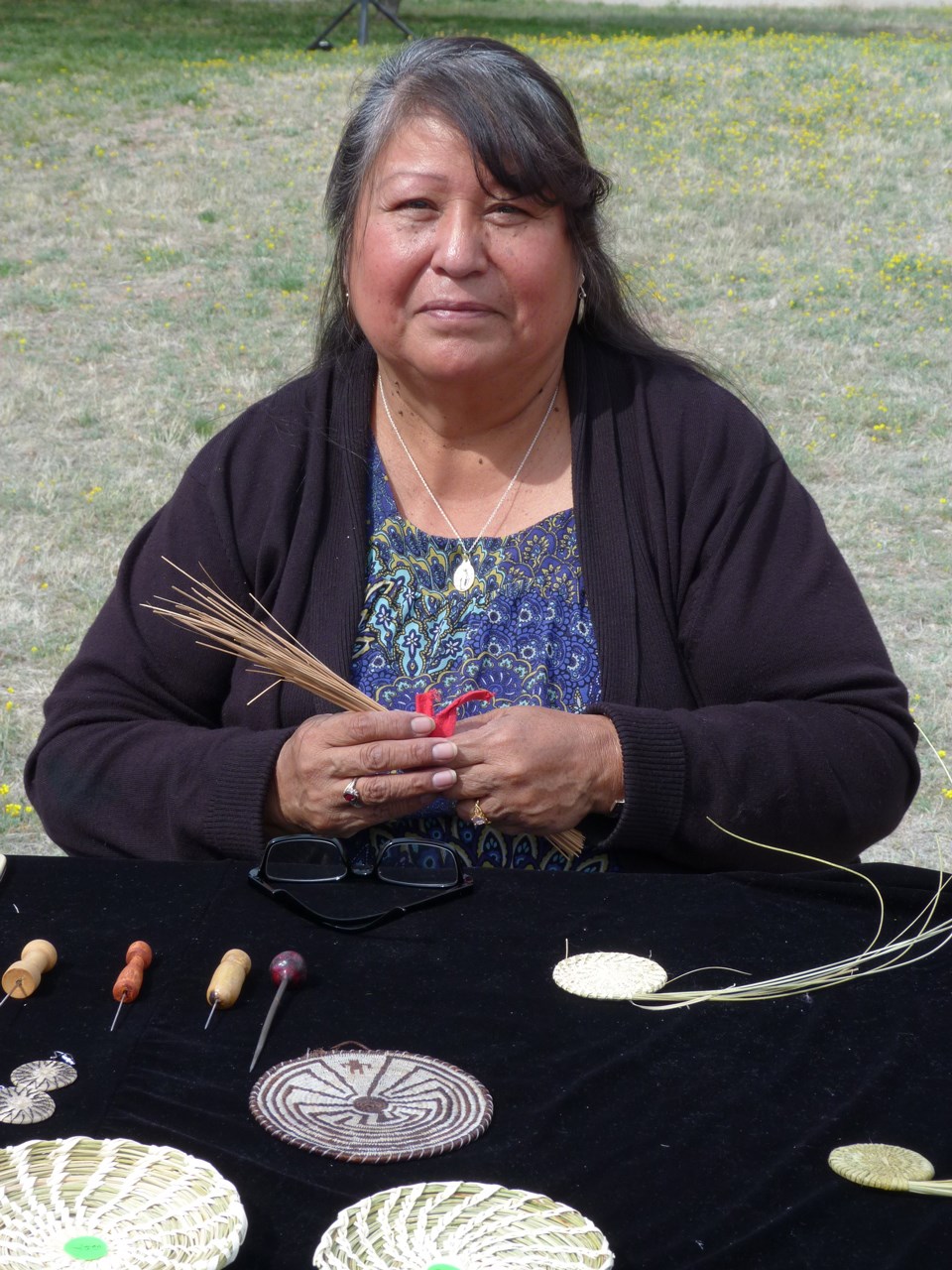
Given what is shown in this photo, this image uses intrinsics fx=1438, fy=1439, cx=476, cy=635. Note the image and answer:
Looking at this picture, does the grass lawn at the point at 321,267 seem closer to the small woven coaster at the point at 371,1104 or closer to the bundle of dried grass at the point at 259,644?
the bundle of dried grass at the point at 259,644

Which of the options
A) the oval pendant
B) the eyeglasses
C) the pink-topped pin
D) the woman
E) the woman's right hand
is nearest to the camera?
the pink-topped pin

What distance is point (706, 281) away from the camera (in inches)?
334

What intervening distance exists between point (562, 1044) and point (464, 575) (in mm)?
888

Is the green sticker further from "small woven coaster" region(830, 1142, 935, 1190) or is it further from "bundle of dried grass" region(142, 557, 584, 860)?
"bundle of dried grass" region(142, 557, 584, 860)

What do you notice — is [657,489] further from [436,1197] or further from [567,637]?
[436,1197]

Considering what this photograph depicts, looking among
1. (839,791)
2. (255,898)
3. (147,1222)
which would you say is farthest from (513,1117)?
(839,791)

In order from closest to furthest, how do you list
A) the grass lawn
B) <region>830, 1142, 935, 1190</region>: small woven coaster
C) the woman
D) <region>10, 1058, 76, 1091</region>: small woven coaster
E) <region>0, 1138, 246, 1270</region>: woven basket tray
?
<region>0, 1138, 246, 1270</region>: woven basket tray, <region>830, 1142, 935, 1190</region>: small woven coaster, <region>10, 1058, 76, 1091</region>: small woven coaster, the woman, the grass lawn

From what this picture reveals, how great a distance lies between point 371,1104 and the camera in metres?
1.17

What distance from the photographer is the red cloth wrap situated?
1712 mm

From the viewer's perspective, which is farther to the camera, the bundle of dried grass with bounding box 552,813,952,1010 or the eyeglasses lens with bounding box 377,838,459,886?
the eyeglasses lens with bounding box 377,838,459,886

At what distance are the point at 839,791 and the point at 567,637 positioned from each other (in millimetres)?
425

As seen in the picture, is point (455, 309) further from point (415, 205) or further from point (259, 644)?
point (259, 644)

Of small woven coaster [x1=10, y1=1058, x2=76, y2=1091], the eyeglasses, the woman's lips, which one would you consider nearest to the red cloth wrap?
the eyeglasses

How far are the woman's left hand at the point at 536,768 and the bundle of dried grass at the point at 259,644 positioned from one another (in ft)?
0.24
